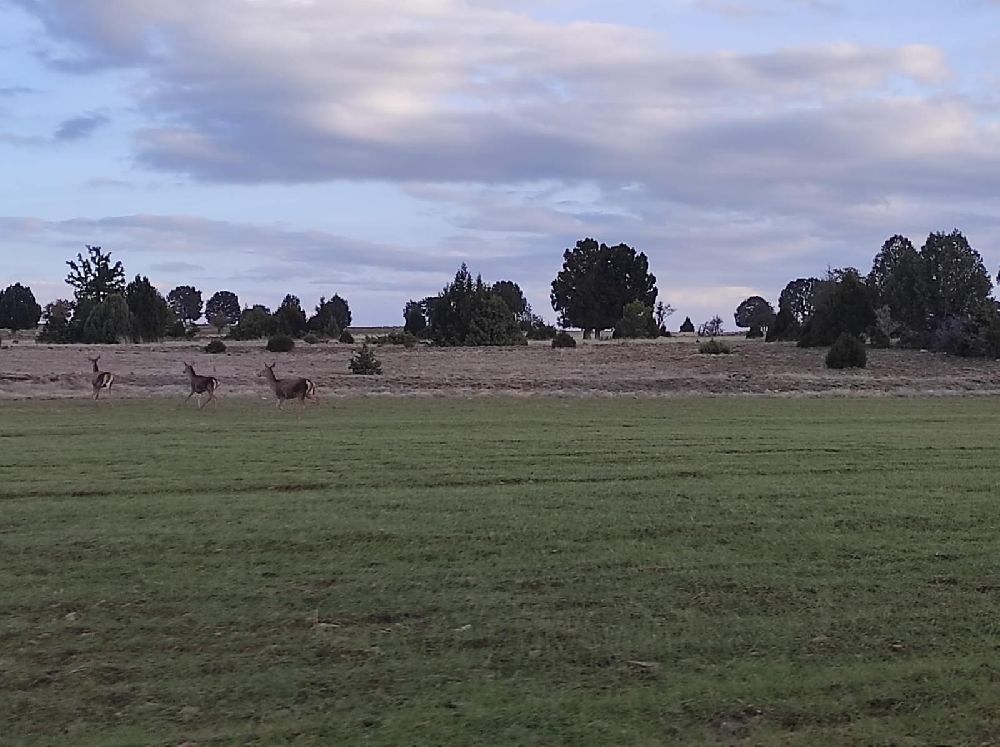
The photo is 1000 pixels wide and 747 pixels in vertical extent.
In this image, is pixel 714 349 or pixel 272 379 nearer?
pixel 272 379

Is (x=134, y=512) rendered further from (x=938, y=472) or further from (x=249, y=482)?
(x=938, y=472)

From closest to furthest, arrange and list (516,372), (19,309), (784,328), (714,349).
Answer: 1. (516,372)
2. (714,349)
3. (784,328)
4. (19,309)

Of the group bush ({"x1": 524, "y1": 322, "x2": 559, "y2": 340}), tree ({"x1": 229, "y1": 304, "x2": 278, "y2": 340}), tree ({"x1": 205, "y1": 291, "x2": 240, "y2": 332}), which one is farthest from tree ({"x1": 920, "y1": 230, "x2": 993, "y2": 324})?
tree ({"x1": 205, "y1": 291, "x2": 240, "y2": 332})

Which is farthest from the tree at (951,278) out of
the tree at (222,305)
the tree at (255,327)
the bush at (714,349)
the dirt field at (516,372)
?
the tree at (222,305)

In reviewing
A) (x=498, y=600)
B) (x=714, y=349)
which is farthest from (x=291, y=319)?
(x=498, y=600)

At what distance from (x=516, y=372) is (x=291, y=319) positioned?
155 feet

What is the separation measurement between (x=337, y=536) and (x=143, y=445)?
32.2 feet

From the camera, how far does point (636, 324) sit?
3868 inches

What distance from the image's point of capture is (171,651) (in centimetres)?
761

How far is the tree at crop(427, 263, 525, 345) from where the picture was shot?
76.2 metres

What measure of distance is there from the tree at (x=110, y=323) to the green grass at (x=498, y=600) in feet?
208

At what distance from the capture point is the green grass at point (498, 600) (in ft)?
21.2

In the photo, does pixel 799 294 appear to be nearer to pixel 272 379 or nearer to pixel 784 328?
pixel 784 328

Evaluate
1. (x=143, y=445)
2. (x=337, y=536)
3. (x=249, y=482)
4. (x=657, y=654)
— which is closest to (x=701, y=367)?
(x=143, y=445)
